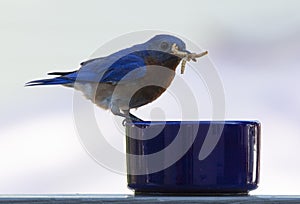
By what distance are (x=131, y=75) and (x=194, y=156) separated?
131cm

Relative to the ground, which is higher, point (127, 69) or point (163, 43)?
point (163, 43)

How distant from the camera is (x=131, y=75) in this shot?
2990 mm

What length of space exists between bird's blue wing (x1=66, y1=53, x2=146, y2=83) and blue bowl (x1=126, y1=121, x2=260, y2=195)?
1.25 metres

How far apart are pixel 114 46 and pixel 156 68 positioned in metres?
0.34

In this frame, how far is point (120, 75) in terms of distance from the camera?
3045 mm

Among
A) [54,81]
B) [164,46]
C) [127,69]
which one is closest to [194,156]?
[164,46]

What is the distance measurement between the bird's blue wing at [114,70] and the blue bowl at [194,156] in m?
1.25

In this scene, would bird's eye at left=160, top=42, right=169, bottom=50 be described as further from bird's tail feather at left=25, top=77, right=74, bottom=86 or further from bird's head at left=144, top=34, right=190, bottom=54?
bird's tail feather at left=25, top=77, right=74, bottom=86

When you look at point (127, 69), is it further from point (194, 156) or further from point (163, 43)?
point (194, 156)

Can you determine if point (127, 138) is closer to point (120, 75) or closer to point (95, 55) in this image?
point (120, 75)

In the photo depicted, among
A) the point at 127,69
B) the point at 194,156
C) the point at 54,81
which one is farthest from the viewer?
the point at 54,81

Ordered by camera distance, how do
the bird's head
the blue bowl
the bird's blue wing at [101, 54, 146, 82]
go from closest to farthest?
1. the blue bowl
2. the bird's head
3. the bird's blue wing at [101, 54, 146, 82]

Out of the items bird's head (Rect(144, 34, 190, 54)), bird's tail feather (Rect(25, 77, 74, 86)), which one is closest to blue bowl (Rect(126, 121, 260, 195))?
bird's head (Rect(144, 34, 190, 54))

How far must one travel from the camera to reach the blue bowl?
5.61ft
